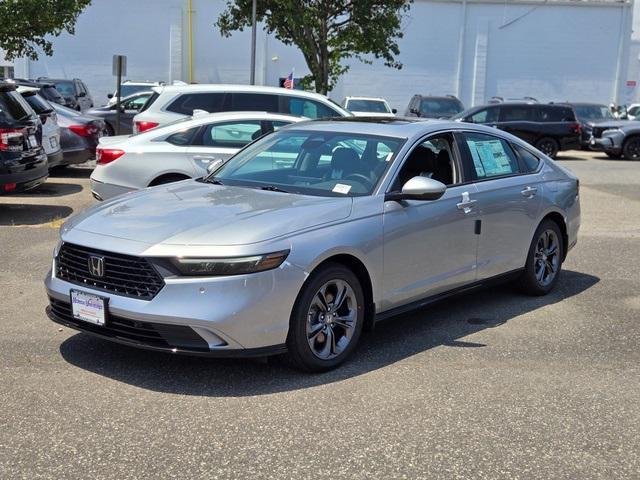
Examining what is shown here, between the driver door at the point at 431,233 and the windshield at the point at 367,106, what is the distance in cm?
1916

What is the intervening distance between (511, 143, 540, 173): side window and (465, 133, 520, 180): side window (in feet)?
0.37

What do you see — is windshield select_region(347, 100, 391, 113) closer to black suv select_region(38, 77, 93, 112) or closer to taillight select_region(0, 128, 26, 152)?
black suv select_region(38, 77, 93, 112)

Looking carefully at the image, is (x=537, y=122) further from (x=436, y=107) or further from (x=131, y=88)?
(x=131, y=88)

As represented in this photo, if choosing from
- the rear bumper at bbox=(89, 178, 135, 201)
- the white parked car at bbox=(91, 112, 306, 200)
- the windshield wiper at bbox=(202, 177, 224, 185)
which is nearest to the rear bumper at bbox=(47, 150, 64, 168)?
the white parked car at bbox=(91, 112, 306, 200)

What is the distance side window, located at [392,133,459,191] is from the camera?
5.79 metres

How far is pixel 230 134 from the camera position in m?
9.81

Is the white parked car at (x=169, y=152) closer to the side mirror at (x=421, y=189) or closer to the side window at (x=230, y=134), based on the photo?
the side window at (x=230, y=134)

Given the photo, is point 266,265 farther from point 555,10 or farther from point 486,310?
point 555,10

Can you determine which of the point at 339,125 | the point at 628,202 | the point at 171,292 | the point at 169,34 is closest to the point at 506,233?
the point at 339,125

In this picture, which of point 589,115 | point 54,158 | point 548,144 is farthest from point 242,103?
point 589,115

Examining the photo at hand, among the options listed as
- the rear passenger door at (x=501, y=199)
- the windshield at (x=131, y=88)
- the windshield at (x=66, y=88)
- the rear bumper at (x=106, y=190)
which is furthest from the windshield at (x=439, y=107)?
the rear passenger door at (x=501, y=199)

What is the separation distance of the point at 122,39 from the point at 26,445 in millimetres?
34267

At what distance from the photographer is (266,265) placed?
14.8ft

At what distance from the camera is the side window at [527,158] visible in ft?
22.9
